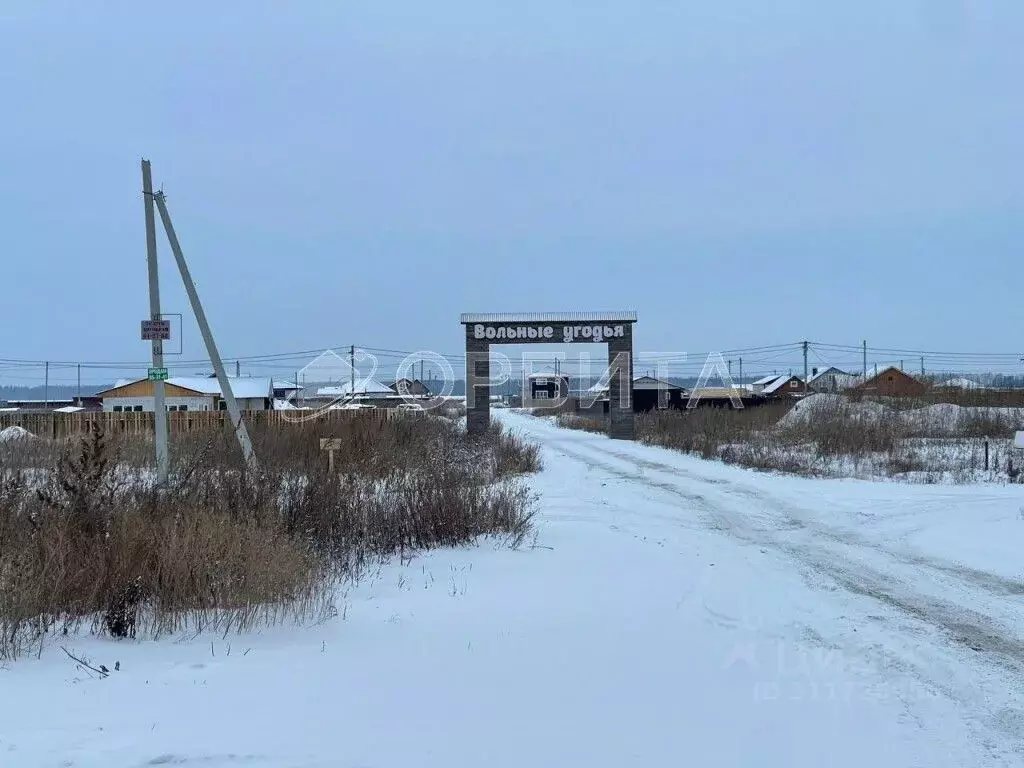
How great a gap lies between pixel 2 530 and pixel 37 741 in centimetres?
303

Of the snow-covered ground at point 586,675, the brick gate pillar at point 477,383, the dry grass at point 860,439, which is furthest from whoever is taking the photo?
the brick gate pillar at point 477,383

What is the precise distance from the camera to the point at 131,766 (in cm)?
326

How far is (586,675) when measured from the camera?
4.61 meters

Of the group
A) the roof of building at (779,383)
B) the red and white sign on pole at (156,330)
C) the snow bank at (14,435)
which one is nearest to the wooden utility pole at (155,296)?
the red and white sign on pole at (156,330)

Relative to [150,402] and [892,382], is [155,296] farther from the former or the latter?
[892,382]

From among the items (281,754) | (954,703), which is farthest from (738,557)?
(281,754)

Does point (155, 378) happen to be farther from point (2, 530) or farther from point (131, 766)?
point (131, 766)

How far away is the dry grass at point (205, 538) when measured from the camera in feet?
16.3

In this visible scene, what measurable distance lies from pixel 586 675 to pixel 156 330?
9875mm

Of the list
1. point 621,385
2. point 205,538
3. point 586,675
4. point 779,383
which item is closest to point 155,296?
point 205,538

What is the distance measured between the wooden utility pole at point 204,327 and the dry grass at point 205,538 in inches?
124

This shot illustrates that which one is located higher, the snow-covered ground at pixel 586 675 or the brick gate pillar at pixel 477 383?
the brick gate pillar at pixel 477 383

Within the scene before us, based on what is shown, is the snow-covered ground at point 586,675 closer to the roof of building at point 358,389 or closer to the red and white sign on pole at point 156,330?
the red and white sign on pole at point 156,330

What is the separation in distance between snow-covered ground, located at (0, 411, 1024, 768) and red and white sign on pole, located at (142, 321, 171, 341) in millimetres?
6690
